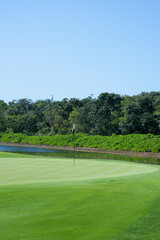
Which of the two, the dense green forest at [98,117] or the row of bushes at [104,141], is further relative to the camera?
the dense green forest at [98,117]

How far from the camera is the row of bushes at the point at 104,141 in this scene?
51844 mm

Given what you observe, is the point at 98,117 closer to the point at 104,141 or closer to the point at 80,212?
the point at 104,141

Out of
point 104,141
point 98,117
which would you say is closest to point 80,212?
point 104,141

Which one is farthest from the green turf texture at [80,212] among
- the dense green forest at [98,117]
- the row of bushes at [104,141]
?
the dense green forest at [98,117]

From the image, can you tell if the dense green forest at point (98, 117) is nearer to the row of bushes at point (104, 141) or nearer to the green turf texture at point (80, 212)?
the row of bushes at point (104, 141)

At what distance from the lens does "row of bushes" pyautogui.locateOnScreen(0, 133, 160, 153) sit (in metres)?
51.8

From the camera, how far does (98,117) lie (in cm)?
6575

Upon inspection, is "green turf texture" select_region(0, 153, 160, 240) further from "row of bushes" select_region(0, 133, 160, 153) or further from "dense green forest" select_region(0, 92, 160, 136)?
"dense green forest" select_region(0, 92, 160, 136)

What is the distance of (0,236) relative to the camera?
496 centimetres

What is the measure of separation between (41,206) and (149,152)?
45797 mm

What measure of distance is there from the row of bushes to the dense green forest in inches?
120

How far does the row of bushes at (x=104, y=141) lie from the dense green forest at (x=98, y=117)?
9.98 ft

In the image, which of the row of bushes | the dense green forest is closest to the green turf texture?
the row of bushes

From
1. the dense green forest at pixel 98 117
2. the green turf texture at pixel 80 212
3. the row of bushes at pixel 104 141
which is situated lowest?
the green turf texture at pixel 80 212
